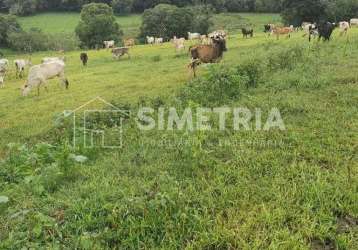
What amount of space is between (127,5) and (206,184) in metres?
83.7

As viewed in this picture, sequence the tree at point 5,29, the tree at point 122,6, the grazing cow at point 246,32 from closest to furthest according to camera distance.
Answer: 1. the grazing cow at point 246,32
2. the tree at point 5,29
3. the tree at point 122,6

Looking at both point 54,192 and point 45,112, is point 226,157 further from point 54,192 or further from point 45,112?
point 45,112

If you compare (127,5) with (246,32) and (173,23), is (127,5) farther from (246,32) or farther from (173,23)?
(246,32)

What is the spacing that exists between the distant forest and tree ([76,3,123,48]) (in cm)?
2710

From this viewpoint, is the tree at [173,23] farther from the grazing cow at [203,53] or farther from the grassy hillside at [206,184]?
the grassy hillside at [206,184]

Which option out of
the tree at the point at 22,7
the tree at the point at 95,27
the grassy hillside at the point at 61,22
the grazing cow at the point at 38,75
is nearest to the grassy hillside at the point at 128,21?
the grassy hillside at the point at 61,22

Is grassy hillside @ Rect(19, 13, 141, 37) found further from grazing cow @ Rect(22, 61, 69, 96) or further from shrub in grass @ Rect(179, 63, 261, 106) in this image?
shrub in grass @ Rect(179, 63, 261, 106)

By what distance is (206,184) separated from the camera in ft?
18.6

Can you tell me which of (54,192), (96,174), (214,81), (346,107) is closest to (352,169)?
(346,107)

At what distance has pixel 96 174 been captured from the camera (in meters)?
6.51

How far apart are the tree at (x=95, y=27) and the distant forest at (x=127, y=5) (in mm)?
27097

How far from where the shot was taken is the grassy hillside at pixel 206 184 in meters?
4.59

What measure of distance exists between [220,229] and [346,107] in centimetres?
507

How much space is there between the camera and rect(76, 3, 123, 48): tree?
56.5 metres
